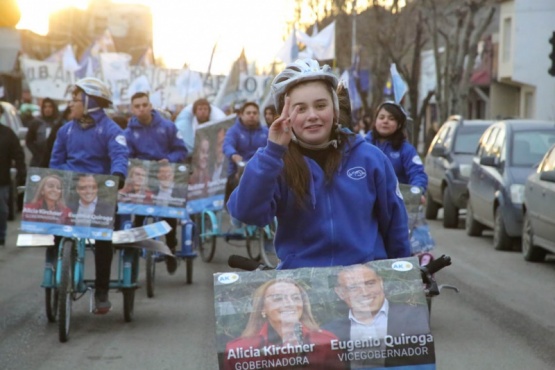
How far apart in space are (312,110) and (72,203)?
230 inches

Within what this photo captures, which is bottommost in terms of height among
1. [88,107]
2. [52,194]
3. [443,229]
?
[443,229]

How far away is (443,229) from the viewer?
2059cm

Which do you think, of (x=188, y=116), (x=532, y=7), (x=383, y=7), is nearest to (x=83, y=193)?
(x=188, y=116)

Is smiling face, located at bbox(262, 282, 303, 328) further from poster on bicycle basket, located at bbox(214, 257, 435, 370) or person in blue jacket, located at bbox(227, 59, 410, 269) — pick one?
person in blue jacket, located at bbox(227, 59, 410, 269)

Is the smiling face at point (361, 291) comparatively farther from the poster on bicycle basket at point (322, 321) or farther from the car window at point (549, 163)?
the car window at point (549, 163)

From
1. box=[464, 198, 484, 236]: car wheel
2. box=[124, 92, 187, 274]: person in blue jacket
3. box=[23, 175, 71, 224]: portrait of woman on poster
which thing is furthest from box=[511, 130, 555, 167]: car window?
box=[23, 175, 71, 224]: portrait of woman on poster

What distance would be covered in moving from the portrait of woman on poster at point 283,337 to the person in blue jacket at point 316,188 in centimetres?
48

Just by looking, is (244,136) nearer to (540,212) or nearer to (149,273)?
(540,212)

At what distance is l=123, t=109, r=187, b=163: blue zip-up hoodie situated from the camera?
13562 millimetres

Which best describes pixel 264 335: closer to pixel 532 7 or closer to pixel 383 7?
pixel 383 7

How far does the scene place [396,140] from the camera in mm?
9914

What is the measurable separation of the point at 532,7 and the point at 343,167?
51.3m

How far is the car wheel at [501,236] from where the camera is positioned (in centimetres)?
1672

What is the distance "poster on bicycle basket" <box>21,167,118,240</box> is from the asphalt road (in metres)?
0.82
